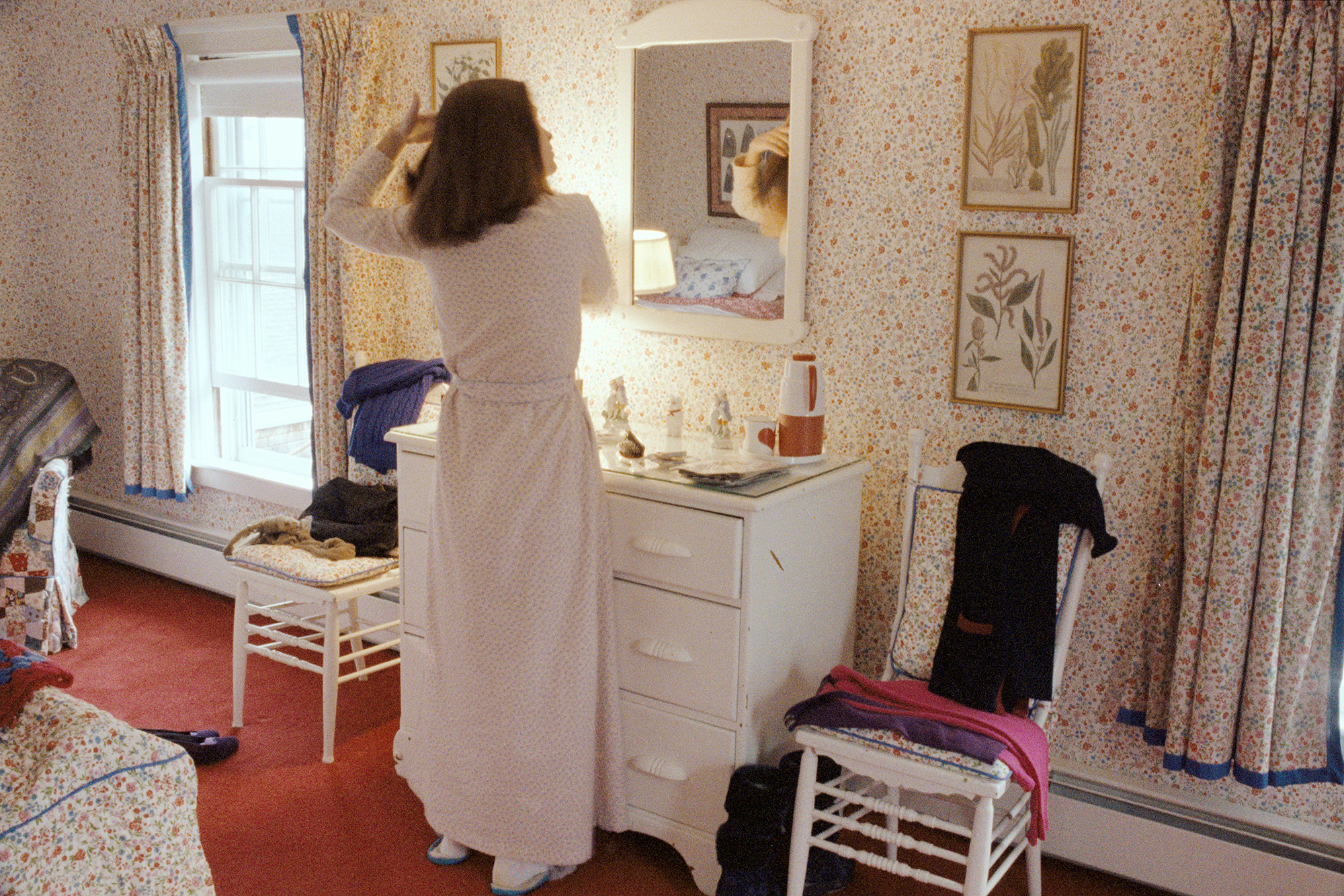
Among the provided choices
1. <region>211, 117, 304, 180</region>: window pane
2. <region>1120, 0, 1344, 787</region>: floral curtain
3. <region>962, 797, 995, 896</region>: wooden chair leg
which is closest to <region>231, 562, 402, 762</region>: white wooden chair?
<region>211, 117, 304, 180</region>: window pane

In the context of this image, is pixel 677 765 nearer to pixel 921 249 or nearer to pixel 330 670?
pixel 330 670

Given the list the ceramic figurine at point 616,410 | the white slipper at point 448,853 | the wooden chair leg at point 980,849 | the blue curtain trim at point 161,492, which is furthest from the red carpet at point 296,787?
the ceramic figurine at point 616,410

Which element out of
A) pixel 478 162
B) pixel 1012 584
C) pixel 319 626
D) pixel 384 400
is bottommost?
pixel 319 626

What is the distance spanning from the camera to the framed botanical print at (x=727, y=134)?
2.79 meters

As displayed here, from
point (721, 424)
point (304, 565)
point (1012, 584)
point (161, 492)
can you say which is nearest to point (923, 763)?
point (1012, 584)

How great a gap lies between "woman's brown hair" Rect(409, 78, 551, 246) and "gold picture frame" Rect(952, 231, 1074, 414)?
1009 millimetres

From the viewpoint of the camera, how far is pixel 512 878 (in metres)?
2.53

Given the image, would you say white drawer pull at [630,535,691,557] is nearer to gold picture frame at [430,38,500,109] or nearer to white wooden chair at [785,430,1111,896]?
white wooden chair at [785,430,1111,896]

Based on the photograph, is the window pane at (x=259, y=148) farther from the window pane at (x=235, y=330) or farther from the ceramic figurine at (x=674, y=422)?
the ceramic figurine at (x=674, y=422)

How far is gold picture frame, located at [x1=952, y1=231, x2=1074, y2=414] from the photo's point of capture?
2535 millimetres

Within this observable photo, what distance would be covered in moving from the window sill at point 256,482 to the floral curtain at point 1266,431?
2.83 metres

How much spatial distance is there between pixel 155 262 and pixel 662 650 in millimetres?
2720

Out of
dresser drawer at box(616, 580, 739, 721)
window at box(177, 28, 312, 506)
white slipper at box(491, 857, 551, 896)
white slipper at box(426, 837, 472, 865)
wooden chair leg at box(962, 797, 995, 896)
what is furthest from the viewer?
window at box(177, 28, 312, 506)

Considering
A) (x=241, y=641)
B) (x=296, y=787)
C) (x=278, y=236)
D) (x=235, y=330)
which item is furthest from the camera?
(x=235, y=330)
